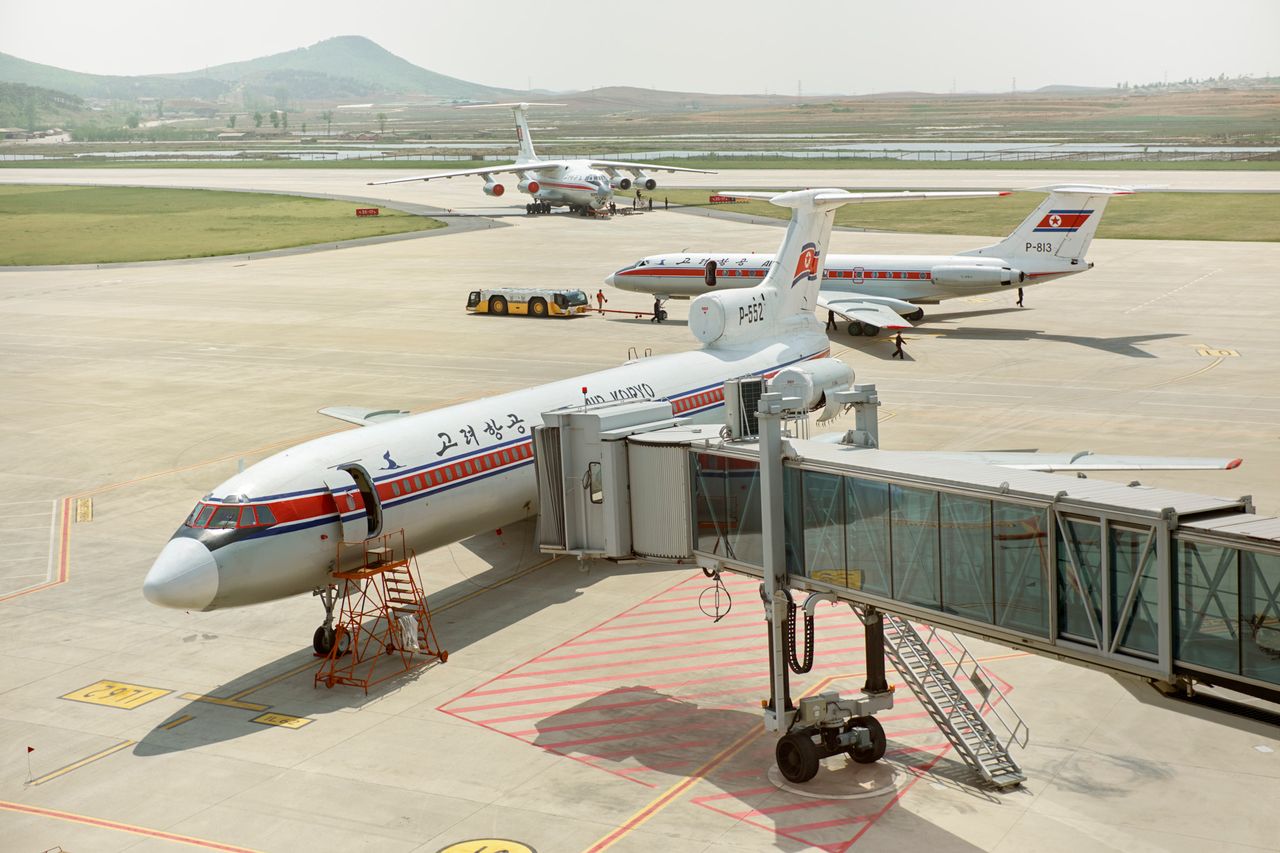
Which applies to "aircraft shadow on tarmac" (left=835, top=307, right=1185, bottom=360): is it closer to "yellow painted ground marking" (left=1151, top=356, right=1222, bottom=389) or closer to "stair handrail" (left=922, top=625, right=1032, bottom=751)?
"yellow painted ground marking" (left=1151, top=356, right=1222, bottom=389)

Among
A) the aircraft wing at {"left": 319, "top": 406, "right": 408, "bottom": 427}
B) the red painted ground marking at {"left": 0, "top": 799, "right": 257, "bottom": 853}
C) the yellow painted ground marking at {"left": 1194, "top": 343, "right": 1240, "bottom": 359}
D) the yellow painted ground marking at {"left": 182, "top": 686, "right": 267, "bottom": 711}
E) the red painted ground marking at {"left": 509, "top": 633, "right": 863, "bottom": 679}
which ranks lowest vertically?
the red painted ground marking at {"left": 0, "top": 799, "right": 257, "bottom": 853}

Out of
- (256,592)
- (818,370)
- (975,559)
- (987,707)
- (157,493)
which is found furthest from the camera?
(157,493)

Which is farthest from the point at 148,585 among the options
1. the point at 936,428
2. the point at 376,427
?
the point at 936,428

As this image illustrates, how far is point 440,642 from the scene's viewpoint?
92.2 ft

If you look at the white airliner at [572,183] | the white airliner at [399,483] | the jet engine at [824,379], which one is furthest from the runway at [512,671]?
the white airliner at [572,183]

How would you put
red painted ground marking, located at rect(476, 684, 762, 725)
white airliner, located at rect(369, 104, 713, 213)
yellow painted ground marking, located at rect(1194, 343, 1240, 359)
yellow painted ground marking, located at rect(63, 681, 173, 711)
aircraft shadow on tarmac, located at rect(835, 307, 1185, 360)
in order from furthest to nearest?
white airliner, located at rect(369, 104, 713, 213) < aircraft shadow on tarmac, located at rect(835, 307, 1185, 360) < yellow painted ground marking, located at rect(1194, 343, 1240, 359) < yellow painted ground marking, located at rect(63, 681, 173, 711) < red painted ground marking, located at rect(476, 684, 762, 725)

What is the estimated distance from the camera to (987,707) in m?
23.5

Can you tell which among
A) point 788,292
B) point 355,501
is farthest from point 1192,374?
point 355,501

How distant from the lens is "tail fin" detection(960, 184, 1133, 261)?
5884 centimetres

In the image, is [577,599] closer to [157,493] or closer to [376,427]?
[376,427]

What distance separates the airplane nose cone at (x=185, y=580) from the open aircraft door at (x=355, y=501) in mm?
2794

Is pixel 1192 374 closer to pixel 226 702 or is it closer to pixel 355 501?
pixel 355 501

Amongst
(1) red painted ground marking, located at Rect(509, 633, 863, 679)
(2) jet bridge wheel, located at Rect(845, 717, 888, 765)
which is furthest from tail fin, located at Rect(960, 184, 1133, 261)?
(2) jet bridge wheel, located at Rect(845, 717, 888, 765)

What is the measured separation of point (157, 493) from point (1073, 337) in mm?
39588
